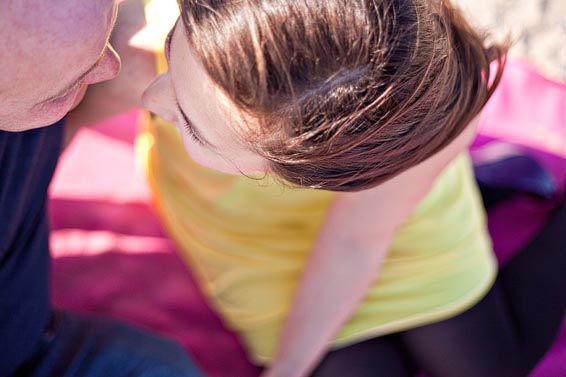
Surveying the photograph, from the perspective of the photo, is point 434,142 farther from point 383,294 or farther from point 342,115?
point 383,294

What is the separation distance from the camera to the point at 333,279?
1360 mm

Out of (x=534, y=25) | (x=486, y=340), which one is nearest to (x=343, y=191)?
(x=486, y=340)

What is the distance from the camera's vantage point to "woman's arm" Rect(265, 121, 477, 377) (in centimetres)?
129

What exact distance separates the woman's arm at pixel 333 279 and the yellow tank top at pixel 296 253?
67 mm

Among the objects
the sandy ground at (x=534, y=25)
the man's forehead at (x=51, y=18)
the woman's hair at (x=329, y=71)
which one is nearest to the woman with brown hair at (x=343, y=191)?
the woman's hair at (x=329, y=71)

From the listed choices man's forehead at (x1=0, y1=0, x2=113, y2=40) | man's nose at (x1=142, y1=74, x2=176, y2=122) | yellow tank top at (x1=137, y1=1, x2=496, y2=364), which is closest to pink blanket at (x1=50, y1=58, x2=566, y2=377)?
yellow tank top at (x1=137, y1=1, x2=496, y2=364)

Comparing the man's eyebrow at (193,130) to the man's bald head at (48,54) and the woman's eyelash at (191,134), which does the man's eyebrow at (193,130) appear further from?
the man's bald head at (48,54)

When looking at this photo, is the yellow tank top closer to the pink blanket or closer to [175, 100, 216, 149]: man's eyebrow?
the pink blanket

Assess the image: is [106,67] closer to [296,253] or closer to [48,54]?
[48,54]

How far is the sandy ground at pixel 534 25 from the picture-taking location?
212 cm

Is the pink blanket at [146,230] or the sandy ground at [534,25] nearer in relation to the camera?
the pink blanket at [146,230]

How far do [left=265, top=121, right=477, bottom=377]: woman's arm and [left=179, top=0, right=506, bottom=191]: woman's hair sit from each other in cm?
38

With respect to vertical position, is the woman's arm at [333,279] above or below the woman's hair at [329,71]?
below

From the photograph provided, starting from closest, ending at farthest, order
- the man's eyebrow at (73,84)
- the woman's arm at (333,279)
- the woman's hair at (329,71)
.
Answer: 1. the woman's hair at (329,71)
2. the man's eyebrow at (73,84)
3. the woman's arm at (333,279)
